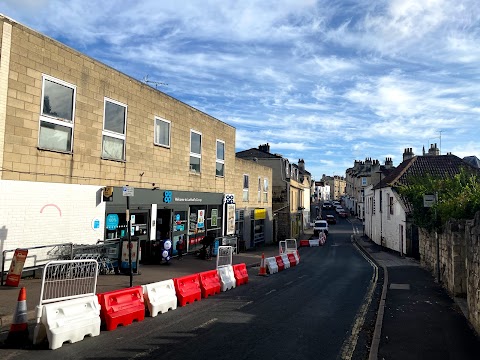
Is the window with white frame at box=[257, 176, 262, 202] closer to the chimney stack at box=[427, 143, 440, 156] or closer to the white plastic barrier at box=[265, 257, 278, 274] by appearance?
the white plastic barrier at box=[265, 257, 278, 274]

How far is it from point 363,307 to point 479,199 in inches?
256

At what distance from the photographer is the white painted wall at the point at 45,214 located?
422 inches

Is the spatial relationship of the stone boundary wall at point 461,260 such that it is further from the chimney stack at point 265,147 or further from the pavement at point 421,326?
the chimney stack at point 265,147

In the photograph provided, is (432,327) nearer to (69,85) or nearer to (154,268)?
(154,268)

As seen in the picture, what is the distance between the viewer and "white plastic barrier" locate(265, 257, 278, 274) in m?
17.2

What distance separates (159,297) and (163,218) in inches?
372

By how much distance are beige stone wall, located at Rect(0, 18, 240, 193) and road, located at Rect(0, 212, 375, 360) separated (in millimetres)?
6113

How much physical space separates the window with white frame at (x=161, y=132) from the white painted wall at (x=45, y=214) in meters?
4.53

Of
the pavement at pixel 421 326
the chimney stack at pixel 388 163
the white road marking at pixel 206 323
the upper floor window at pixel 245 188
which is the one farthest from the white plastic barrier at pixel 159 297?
the chimney stack at pixel 388 163

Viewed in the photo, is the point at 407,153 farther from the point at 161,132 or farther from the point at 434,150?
the point at 161,132

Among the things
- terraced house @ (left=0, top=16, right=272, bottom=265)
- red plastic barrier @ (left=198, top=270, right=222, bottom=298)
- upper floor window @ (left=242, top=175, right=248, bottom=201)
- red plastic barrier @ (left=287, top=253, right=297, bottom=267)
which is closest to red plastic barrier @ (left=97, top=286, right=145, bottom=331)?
red plastic barrier @ (left=198, top=270, right=222, bottom=298)

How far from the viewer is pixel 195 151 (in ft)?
68.9

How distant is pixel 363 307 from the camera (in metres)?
11.1

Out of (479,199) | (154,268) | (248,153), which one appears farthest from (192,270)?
(248,153)
